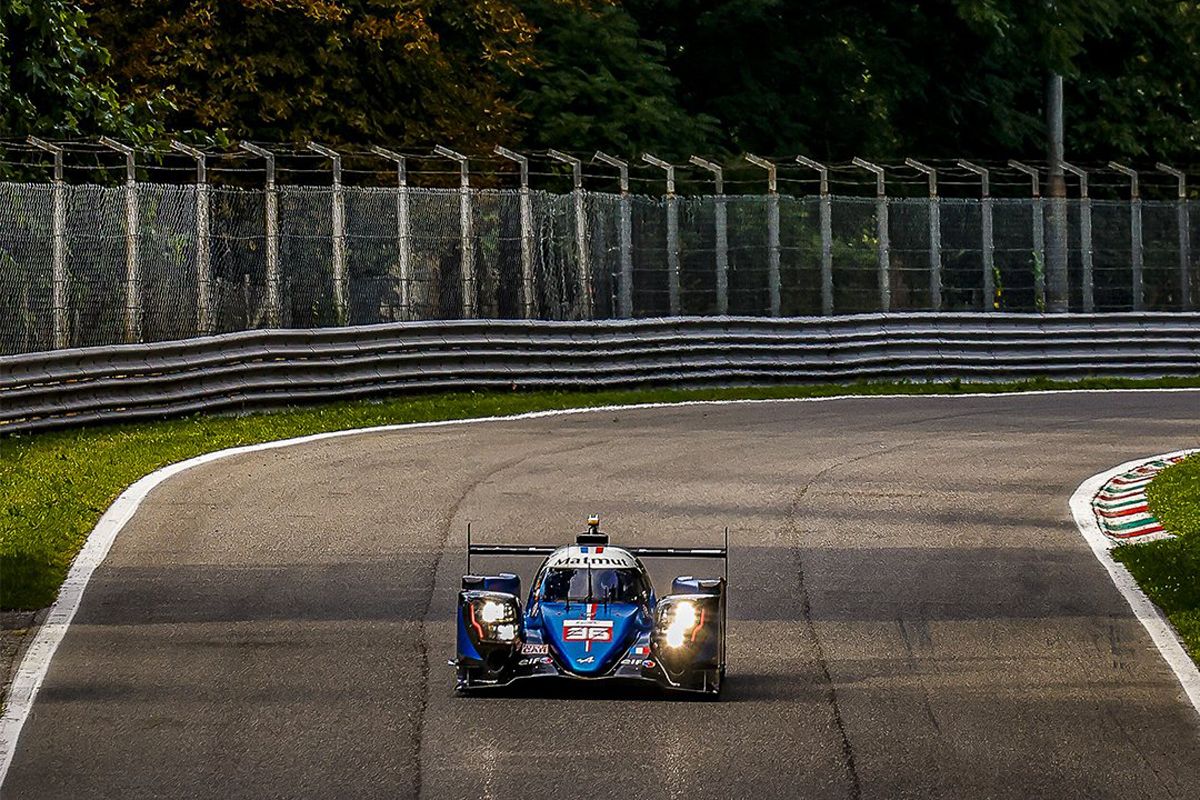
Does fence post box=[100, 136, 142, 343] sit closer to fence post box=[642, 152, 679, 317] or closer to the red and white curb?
fence post box=[642, 152, 679, 317]

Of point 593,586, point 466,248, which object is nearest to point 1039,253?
point 466,248

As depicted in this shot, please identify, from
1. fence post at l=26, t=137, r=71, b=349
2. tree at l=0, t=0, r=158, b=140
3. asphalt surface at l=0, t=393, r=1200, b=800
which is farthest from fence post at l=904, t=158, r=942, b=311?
fence post at l=26, t=137, r=71, b=349

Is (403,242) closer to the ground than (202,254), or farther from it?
farther from it

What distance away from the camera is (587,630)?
9.22m

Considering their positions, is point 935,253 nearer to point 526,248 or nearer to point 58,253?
point 526,248

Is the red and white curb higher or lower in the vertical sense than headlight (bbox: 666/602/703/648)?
higher

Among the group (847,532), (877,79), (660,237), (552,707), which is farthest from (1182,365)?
(552,707)

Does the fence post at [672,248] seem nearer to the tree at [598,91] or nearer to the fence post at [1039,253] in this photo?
the fence post at [1039,253]

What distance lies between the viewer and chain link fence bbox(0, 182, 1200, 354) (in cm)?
2141

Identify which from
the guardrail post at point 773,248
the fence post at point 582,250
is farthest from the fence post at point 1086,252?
the fence post at point 582,250

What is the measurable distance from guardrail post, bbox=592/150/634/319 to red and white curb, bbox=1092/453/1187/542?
32.0ft

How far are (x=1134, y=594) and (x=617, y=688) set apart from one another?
4213 mm

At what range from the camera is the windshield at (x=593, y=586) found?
9.35 m

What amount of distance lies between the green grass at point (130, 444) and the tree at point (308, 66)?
25.8 feet
